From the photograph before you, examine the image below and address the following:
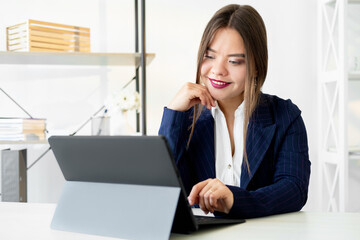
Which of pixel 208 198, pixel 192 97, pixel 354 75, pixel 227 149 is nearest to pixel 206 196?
pixel 208 198

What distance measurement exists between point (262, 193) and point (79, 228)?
1.45 ft

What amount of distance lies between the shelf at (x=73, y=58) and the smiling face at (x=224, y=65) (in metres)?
1.21

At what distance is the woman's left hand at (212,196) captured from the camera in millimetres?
1026

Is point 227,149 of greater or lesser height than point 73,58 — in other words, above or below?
below

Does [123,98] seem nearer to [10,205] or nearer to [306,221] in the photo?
[10,205]

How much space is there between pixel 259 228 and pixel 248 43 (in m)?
0.62

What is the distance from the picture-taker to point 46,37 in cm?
263

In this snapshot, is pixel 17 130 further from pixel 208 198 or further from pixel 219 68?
pixel 208 198

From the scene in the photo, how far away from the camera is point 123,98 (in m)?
2.61

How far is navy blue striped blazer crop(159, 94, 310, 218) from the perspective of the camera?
1336mm

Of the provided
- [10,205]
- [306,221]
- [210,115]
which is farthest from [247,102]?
[10,205]

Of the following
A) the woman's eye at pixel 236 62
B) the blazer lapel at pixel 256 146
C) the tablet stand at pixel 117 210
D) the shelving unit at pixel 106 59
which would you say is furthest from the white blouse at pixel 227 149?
the shelving unit at pixel 106 59

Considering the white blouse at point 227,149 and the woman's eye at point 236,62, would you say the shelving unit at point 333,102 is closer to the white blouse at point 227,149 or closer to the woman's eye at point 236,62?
the white blouse at point 227,149

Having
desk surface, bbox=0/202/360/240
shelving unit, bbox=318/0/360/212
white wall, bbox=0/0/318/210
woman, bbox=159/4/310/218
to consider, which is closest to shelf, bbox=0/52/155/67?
white wall, bbox=0/0/318/210
